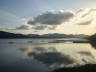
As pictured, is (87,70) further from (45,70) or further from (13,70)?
(13,70)

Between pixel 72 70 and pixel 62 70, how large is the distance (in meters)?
2.80

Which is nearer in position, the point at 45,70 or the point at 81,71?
the point at 81,71

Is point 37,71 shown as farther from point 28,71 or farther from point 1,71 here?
point 1,71

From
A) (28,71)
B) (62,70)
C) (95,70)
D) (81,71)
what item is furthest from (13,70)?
(95,70)

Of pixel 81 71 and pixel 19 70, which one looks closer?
pixel 81 71

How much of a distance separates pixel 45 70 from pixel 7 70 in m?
11.1

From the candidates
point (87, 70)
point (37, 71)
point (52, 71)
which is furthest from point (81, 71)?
point (37, 71)

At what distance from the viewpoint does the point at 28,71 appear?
45.8m

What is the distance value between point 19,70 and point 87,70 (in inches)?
771

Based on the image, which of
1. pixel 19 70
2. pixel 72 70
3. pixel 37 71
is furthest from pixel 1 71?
pixel 72 70

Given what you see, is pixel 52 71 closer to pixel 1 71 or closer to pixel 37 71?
pixel 37 71

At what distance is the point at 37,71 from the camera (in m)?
45.9

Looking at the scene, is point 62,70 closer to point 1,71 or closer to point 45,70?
point 45,70

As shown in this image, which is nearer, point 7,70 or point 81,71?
point 81,71
